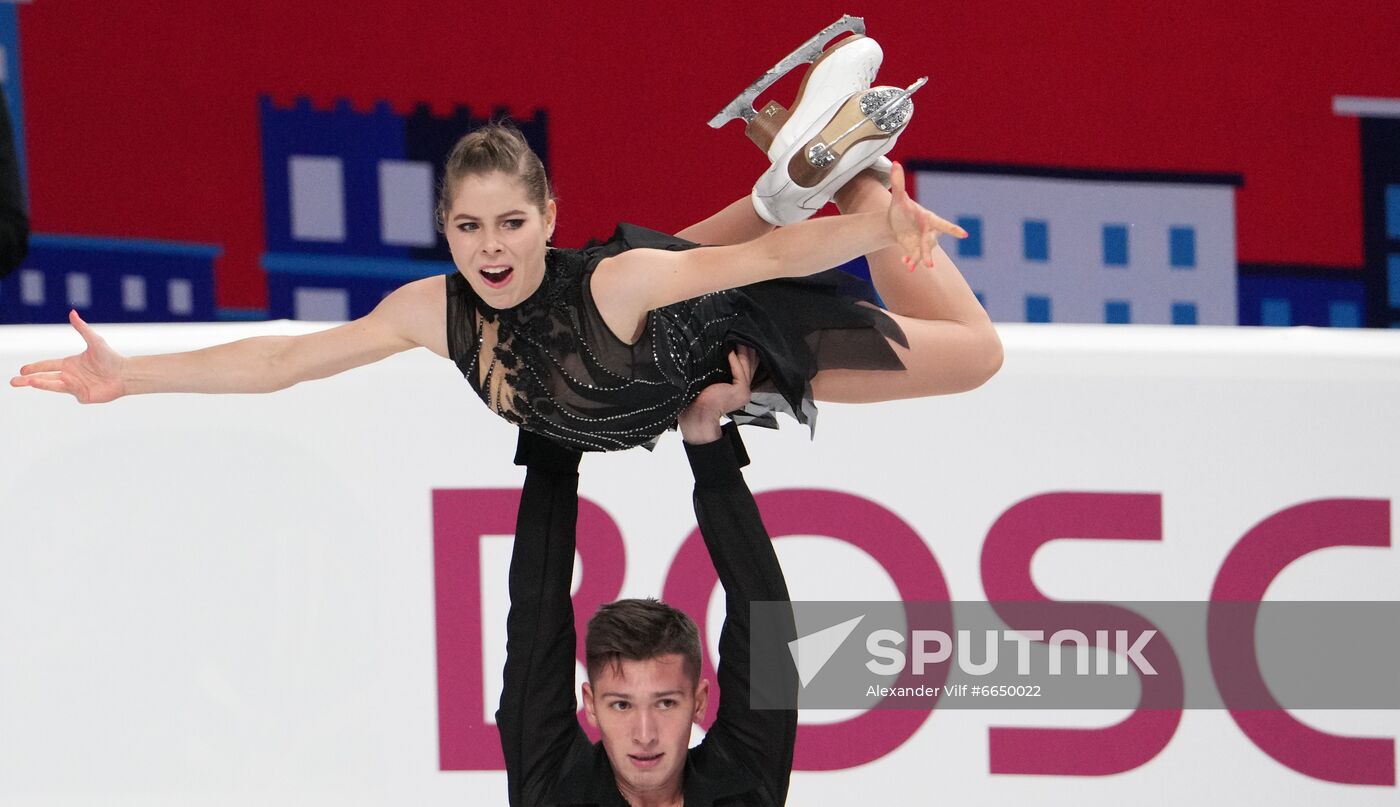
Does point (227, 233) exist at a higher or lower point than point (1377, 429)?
higher

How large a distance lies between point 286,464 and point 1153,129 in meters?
2.61

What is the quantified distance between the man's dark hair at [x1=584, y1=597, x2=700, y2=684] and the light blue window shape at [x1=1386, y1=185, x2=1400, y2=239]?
294cm

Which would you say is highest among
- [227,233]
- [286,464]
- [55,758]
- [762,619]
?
[227,233]

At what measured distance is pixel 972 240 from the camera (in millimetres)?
4645

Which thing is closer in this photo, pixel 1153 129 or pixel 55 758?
pixel 55 758

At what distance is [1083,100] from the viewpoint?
4.55 meters

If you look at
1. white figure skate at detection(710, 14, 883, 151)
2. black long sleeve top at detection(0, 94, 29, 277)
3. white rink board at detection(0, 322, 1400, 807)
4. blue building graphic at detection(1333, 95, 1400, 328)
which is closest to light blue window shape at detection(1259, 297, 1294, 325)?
blue building graphic at detection(1333, 95, 1400, 328)

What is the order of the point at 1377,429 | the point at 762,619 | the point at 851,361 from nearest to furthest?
1. the point at 762,619
2. the point at 851,361
3. the point at 1377,429

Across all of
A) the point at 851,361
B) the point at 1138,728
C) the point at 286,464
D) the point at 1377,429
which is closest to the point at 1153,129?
the point at 1377,429

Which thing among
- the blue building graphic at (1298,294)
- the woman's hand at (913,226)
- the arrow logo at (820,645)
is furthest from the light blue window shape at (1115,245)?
the woman's hand at (913,226)

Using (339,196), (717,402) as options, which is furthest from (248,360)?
(339,196)

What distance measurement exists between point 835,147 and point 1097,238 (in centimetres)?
226

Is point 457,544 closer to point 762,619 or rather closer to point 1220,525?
point 762,619

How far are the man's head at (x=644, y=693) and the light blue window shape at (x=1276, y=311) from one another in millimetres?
2704
